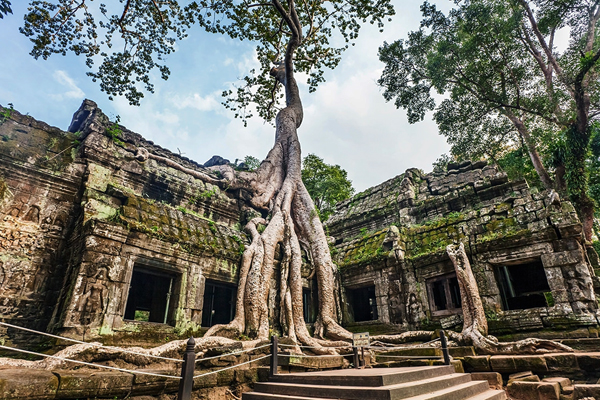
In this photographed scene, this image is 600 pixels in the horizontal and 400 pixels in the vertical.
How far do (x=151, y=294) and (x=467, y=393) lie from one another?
354 inches

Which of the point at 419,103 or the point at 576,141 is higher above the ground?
the point at 419,103

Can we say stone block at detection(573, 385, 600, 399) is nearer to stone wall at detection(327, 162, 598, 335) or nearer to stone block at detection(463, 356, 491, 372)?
stone block at detection(463, 356, 491, 372)

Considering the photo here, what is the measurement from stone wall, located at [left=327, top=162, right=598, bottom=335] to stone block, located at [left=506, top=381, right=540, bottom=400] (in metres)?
2.33

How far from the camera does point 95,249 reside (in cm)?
509

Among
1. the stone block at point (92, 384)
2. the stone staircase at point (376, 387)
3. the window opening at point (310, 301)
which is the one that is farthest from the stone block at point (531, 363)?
the stone block at point (92, 384)

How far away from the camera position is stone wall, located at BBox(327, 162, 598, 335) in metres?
6.05

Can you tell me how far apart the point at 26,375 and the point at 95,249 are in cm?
253

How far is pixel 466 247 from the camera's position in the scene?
23.8 ft

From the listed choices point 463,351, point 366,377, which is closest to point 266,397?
point 366,377

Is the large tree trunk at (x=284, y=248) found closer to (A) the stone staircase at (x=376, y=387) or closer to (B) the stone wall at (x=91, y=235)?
(B) the stone wall at (x=91, y=235)

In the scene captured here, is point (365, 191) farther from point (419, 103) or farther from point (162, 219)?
point (162, 219)

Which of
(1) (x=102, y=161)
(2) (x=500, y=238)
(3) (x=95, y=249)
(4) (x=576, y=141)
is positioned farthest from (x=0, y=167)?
(4) (x=576, y=141)

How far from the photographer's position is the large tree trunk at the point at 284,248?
6.30m

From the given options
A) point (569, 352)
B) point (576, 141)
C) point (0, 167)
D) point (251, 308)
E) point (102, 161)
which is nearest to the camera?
point (569, 352)
